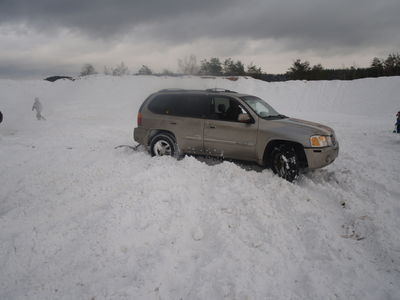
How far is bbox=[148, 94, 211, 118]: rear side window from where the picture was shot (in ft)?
20.5

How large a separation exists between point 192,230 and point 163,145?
3171 millimetres

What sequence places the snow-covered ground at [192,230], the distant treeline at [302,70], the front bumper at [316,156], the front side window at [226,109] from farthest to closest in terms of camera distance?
the distant treeline at [302,70] < the front side window at [226,109] < the front bumper at [316,156] < the snow-covered ground at [192,230]

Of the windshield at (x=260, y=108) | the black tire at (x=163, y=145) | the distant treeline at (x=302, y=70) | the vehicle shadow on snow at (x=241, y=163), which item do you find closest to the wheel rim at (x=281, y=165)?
the vehicle shadow on snow at (x=241, y=163)

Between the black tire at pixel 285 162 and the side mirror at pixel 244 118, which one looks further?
the side mirror at pixel 244 118

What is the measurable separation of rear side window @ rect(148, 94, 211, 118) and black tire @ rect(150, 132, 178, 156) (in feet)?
1.93

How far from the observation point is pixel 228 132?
5.84 m

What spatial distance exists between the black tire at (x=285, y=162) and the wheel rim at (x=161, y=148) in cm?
256

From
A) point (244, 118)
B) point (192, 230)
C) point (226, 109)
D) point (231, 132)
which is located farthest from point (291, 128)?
point (192, 230)

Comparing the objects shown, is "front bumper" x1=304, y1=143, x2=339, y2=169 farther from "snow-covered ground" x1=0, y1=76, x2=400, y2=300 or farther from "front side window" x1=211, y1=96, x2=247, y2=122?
"front side window" x1=211, y1=96, x2=247, y2=122

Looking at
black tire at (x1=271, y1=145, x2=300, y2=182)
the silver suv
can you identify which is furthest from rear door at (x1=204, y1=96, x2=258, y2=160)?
black tire at (x1=271, y1=145, x2=300, y2=182)

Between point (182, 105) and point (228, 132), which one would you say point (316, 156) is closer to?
point (228, 132)

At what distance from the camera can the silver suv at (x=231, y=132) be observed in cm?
534

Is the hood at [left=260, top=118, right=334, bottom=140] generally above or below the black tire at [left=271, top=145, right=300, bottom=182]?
above

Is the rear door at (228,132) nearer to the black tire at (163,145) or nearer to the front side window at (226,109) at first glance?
the front side window at (226,109)
